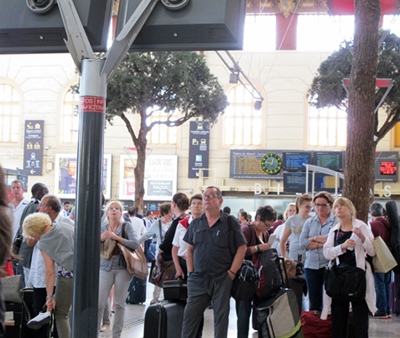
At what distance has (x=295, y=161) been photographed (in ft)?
92.9

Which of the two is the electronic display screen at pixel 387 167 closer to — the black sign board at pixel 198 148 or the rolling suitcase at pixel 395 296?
the black sign board at pixel 198 148

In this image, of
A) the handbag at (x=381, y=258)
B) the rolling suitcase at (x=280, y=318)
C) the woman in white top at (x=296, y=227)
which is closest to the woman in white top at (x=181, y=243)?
the rolling suitcase at (x=280, y=318)

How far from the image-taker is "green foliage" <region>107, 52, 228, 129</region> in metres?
21.2

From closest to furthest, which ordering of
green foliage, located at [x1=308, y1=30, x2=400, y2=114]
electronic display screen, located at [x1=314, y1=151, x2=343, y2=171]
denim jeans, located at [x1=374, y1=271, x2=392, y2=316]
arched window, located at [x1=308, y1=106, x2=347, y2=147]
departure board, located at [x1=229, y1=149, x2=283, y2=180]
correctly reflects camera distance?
denim jeans, located at [x1=374, y1=271, x2=392, y2=316] < green foliage, located at [x1=308, y1=30, x2=400, y2=114] < electronic display screen, located at [x1=314, y1=151, x2=343, y2=171] < arched window, located at [x1=308, y1=106, x2=347, y2=147] < departure board, located at [x1=229, y1=149, x2=283, y2=180]

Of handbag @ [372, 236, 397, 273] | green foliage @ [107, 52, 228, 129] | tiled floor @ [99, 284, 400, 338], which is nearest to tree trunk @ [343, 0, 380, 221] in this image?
handbag @ [372, 236, 397, 273]

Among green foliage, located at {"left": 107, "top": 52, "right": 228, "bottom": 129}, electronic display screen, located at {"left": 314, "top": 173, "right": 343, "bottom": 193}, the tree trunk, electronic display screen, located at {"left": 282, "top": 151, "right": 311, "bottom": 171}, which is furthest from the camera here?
electronic display screen, located at {"left": 282, "top": 151, "right": 311, "bottom": 171}

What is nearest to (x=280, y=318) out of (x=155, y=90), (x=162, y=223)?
(x=162, y=223)

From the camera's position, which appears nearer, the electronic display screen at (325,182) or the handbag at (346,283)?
the handbag at (346,283)

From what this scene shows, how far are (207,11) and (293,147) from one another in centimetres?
3184

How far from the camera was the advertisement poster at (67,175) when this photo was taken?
35.0 meters

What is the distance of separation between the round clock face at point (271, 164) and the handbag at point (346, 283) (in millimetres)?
27119

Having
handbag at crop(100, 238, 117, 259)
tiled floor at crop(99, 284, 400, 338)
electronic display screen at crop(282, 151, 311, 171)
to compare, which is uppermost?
electronic display screen at crop(282, 151, 311, 171)

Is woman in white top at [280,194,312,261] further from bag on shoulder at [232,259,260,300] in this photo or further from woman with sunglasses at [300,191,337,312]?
bag on shoulder at [232,259,260,300]

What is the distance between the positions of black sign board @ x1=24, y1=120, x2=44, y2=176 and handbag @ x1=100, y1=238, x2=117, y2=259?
2949 cm
